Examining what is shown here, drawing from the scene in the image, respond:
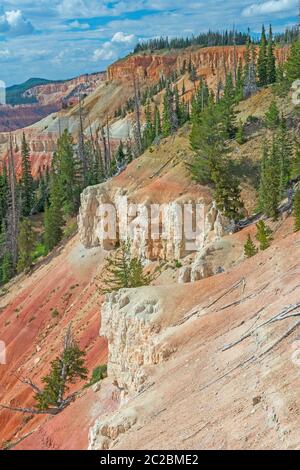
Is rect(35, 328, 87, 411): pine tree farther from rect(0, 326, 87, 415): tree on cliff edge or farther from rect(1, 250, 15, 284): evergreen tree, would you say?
rect(1, 250, 15, 284): evergreen tree

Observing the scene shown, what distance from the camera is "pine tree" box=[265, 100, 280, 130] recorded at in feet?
156

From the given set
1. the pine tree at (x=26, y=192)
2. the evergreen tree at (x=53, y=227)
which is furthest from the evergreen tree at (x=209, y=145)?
the pine tree at (x=26, y=192)

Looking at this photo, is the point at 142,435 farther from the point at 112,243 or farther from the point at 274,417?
the point at 112,243

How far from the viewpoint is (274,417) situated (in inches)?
473

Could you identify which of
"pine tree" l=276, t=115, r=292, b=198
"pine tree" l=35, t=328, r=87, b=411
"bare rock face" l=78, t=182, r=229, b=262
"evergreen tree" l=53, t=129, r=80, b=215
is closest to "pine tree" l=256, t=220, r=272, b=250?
"bare rock face" l=78, t=182, r=229, b=262

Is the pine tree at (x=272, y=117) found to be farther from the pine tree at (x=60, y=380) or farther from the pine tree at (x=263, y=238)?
the pine tree at (x=60, y=380)

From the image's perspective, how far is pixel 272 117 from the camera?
47438 mm

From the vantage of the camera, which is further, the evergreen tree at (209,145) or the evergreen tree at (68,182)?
the evergreen tree at (68,182)

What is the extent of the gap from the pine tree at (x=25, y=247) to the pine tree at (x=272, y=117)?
27.6 metres

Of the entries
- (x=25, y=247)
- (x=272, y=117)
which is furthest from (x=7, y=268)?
(x=272, y=117)

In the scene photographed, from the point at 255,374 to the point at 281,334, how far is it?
151 cm

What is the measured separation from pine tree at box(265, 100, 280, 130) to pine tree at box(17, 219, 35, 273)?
27640 mm

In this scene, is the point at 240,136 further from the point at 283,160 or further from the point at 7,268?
the point at 7,268

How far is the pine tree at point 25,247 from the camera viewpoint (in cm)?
5853
